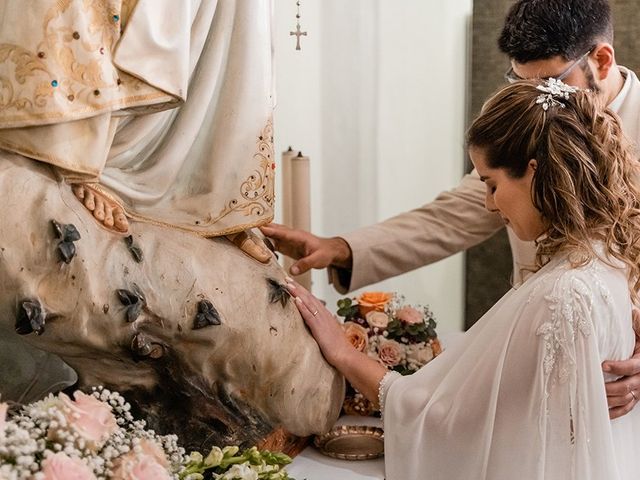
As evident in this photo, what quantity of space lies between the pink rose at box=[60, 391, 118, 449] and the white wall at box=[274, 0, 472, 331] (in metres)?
1.71

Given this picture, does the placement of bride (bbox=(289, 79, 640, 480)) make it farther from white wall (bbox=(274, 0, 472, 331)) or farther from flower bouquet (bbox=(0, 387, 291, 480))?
white wall (bbox=(274, 0, 472, 331))

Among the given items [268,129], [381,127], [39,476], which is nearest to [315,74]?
[381,127]

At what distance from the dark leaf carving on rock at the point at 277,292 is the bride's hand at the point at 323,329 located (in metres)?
0.06

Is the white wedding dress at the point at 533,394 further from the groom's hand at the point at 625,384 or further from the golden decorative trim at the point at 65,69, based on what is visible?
the golden decorative trim at the point at 65,69

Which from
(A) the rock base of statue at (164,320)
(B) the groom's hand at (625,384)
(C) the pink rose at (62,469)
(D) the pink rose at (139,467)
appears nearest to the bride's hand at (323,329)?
(A) the rock base of statue at (164,320)

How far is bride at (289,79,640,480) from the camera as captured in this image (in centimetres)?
164

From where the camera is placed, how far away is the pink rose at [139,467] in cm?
130

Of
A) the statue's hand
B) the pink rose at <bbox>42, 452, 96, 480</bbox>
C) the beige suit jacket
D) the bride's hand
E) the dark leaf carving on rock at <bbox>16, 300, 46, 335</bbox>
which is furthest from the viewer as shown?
the beige suit jacket

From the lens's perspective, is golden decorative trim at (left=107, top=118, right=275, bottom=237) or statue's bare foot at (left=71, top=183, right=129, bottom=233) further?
golden decorative trim at (left=107, top=118, right=275, bottom=237)

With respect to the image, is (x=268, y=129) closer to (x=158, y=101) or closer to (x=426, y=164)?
(x=158, y=101)

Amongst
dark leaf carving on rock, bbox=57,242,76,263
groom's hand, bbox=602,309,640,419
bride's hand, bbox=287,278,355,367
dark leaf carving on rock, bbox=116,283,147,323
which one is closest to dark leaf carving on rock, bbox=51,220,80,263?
dark leaf carving on rock, bbox=57,242,76,263

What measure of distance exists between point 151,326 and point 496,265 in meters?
2.20

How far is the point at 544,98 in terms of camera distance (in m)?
1.72

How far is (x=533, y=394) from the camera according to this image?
1660mm
